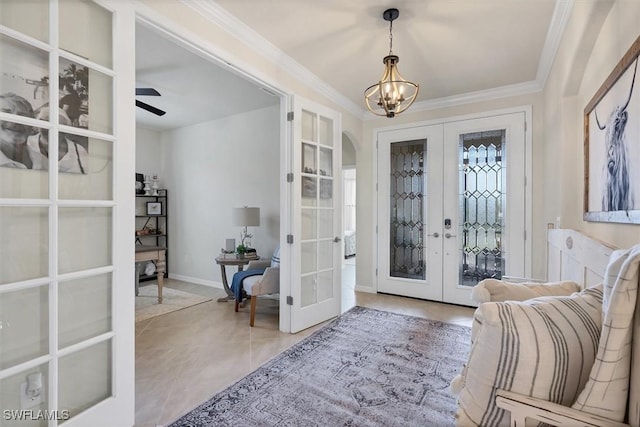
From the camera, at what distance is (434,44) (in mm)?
2586

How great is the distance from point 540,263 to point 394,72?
2.72 m

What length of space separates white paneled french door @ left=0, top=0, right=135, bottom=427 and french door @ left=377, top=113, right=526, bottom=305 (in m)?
3.38

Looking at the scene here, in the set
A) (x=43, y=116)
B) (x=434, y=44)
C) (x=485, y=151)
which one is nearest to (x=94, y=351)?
(x=43, y=116)

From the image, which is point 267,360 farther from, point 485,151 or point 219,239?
point 485,151

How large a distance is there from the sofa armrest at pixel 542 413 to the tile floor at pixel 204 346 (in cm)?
175

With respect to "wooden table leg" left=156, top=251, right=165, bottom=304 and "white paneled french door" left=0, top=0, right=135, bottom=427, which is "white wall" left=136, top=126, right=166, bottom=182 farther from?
"white paneled french door" left=0, top=0, right=135, bottom=427

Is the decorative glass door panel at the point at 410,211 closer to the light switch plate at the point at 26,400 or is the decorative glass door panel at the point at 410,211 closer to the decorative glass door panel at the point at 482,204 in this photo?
the decorative glass door panel at the point at 482,204

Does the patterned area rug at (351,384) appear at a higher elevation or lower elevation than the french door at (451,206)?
lower

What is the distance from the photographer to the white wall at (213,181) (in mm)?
4379

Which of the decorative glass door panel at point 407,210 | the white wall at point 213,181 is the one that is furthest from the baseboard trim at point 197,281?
the decorative glass door panel at point 407,210

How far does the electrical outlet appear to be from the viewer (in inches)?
51.7

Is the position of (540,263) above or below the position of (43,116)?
below

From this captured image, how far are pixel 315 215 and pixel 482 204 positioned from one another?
212 cm

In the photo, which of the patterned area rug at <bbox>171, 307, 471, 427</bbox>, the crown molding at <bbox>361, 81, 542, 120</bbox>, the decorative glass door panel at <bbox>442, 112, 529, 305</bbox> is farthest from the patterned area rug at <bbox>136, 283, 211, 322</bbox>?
the crown molding at <bbox>361, 81, 542, 120</bbox>
